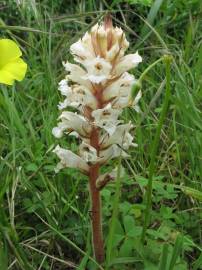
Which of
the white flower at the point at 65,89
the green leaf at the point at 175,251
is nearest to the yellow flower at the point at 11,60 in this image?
the white flower at the point at 65,89

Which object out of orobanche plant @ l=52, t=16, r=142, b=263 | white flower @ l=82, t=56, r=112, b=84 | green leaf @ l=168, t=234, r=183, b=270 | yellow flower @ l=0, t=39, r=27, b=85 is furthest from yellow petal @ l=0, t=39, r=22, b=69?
green leaf @ l=168, t=234, r=183, b=270

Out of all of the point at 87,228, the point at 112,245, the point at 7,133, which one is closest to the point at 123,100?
the point at 112,245

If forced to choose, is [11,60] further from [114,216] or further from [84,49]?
[114,216]

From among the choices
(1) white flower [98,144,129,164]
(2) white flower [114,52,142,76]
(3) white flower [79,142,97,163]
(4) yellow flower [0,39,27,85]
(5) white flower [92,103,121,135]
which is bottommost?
(1) white flower [98,144,129,164]

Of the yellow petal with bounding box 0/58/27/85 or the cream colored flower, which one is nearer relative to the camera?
the cream colored flower

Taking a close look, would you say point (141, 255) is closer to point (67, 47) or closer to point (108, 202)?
point (108, 202)

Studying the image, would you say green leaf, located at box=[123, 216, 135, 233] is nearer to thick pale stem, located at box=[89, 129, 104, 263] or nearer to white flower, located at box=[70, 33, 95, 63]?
thick pale stem, located at box=[89, 129, 104, 263]

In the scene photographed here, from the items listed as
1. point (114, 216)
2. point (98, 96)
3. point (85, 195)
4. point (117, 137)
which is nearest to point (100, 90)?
point (98, 96)
